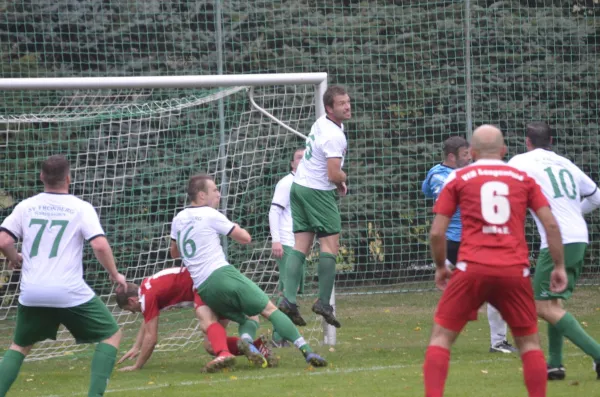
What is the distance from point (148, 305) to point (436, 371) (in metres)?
3.73

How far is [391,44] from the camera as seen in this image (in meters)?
15.1

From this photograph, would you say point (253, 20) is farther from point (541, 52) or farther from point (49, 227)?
point (49, 227)

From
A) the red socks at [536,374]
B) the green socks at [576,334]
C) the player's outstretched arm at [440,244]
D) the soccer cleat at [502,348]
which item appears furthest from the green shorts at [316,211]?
the red socks at [536,374]

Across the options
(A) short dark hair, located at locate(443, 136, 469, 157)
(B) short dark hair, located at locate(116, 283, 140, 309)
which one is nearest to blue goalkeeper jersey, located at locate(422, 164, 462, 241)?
(A) short dark hair, located at locate(443, 136, 469, 157)

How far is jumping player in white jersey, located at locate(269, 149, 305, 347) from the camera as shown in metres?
10.7

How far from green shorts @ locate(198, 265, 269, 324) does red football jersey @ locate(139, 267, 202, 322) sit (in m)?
0.29

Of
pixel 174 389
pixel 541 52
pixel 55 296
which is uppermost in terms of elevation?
pixel 541 52

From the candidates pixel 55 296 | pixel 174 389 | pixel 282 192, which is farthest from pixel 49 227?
pixel 282 192

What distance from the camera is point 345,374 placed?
28.0 feet

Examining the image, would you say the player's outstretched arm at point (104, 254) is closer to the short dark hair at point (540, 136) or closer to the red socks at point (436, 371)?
the red socks at point (436, 371)

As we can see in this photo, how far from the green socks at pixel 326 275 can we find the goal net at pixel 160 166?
1.82 m

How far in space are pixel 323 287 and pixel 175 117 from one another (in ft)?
12.2

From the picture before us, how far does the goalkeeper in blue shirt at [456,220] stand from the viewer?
9578 millimetres

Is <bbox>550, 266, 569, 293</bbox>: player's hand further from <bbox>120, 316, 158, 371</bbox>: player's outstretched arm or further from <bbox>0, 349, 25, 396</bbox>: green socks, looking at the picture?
<bbox>120, 316, 158, 371</bbox>: player's outstretched arm
